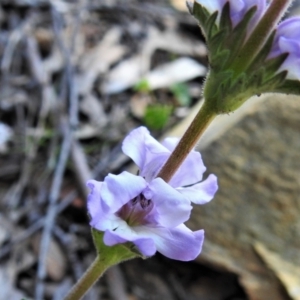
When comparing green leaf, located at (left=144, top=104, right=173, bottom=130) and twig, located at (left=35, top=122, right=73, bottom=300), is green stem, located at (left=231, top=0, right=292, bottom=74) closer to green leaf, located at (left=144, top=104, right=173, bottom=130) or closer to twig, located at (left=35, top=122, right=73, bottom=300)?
twig, located at (left=35, top=122, right=73, bottom=300)

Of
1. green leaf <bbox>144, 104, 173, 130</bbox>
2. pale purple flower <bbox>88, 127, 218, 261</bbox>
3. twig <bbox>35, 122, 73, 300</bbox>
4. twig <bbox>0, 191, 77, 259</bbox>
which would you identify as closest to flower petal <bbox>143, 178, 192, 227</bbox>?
pale purple flower <bbox>88, 127, 218, 261</bbox>

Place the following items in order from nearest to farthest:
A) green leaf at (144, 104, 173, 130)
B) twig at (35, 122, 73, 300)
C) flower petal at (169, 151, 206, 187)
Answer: flower petal at (169, 151, 206, 187), twig at (35, 122, 73, 300), green leaf at (144, 104, 173, 130)

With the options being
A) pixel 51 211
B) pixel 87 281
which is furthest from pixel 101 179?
pixel 87 281

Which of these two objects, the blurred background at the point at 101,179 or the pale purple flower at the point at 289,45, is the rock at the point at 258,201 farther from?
the pale purple flower at the point at 289,45

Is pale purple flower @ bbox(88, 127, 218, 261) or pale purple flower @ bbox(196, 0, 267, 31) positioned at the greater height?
pale purple flower @ bbox(196, 0, 267, 31)

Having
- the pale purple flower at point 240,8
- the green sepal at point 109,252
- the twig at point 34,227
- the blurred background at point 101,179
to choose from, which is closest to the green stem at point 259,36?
the pale purple flower at point 240,8

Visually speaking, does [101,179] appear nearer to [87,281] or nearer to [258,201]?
[258,201]
